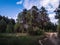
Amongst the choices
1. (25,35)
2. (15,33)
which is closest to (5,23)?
(15,33)

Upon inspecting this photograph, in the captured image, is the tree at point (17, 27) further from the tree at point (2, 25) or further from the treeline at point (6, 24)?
the tree at point (2, 25)

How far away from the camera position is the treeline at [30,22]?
110 inches

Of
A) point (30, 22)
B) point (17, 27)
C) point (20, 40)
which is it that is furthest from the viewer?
point (20, 40)

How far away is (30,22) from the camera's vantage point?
2885 millimetres

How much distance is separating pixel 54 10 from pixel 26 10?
488 millimetres

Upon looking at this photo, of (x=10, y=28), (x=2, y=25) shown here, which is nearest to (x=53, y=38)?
(x=10, y=28)

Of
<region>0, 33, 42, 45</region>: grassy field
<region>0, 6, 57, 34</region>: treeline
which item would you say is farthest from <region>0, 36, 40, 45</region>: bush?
<region>0, 6, 57, 34</region>: treeline

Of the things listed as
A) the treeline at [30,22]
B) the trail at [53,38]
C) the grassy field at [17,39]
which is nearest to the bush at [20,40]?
the grassy field at [17,39]

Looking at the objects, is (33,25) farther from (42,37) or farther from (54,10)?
(54,10)

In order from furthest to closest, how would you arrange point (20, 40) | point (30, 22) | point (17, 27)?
1. point (20, 40)
2. point (30, 22)
3. point (17, 27)

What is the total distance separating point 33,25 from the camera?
291cm

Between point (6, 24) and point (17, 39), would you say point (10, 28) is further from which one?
point (17, 39)

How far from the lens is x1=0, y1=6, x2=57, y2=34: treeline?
2.81 metres

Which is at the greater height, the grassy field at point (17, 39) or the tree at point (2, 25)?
the tree at point (2, 25)
